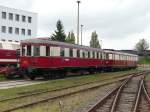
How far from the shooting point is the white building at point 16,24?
9056 centimetres

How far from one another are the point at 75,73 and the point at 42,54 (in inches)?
369

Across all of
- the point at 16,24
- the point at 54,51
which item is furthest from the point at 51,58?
the point at 16,24

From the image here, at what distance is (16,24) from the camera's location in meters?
94.3

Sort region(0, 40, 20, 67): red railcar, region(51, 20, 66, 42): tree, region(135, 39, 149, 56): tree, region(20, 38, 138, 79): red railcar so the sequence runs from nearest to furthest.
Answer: region(20, 38, 138, 79): red railcar → region(0, 40, 20, 67): red railcar → region(51, 20, 66, 42): tree → region(135, 39, 149, 56): tree

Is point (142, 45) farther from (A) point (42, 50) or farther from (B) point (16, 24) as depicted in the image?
(A) point (42, 50)

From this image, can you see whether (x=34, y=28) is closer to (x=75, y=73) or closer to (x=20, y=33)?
(x=20, y=33)

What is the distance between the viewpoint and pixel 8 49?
36312 mm

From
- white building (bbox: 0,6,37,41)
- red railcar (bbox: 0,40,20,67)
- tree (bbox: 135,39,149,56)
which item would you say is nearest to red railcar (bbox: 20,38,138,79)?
red railcar (bbox: 0,40,20,67)

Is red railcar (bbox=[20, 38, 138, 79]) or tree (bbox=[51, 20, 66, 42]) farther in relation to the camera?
tree (bbox=[51, 20, 66, 42])

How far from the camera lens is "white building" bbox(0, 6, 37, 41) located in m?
90.6

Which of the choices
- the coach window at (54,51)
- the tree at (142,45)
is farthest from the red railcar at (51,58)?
the tree at (142,45)

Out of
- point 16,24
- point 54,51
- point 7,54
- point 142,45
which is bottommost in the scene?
point 7,54

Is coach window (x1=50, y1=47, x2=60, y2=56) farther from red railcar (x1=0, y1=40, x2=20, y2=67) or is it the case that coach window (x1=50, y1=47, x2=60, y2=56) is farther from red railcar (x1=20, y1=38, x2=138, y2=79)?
red railcar (x1=0, y1=40, x2=20, y2=67)

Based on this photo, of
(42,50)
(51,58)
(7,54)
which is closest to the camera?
(42,50)
